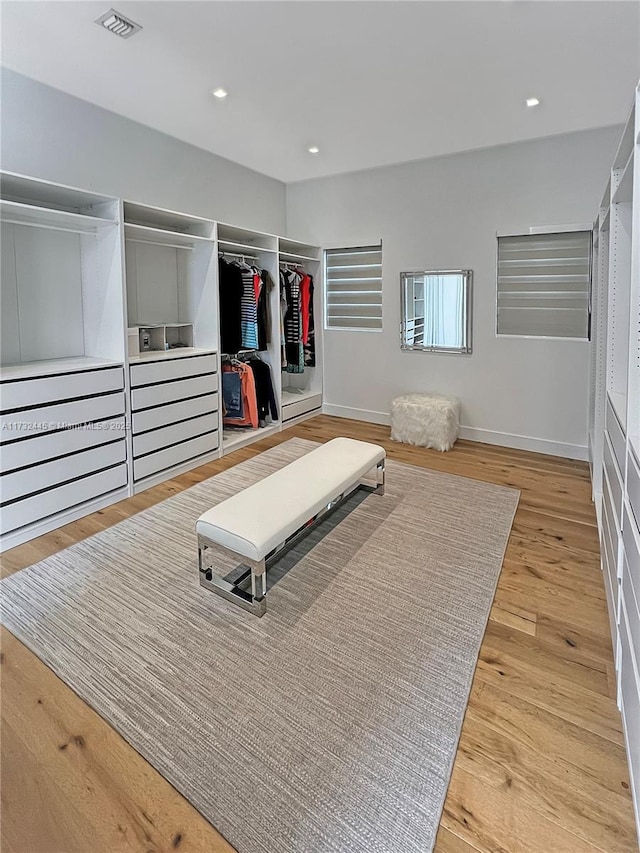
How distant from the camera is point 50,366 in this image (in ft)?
10.2

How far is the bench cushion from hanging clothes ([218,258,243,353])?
200cm

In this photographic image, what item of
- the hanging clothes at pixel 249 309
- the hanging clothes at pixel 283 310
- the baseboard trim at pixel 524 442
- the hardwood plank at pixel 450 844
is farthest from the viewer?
the hanging clothes at pixel 283 310

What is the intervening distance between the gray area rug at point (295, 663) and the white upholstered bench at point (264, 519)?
0.12m

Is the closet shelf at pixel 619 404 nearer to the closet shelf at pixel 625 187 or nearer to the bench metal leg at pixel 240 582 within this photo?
the closet shelf at pixel 625 187

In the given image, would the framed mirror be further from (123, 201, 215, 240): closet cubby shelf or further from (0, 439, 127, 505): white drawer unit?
(0, 439, 127, 505): white drawer unit

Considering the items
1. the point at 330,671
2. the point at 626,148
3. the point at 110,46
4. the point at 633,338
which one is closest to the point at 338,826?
the point at 330,671

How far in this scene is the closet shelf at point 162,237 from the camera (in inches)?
140

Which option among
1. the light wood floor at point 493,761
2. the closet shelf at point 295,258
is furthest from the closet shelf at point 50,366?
the closet shelf at point 295,258

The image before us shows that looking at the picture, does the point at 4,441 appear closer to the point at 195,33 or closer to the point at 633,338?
the point at 195,33

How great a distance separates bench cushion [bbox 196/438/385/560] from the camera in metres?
2.19

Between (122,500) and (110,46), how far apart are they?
2.85 meters

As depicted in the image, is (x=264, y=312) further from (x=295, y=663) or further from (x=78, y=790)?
(x=78, y=790)

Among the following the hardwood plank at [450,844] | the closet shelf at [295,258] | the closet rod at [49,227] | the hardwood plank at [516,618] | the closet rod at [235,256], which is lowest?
the hardwood plank at [450,844]

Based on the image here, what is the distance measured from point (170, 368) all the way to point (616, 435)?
3.04 metres
